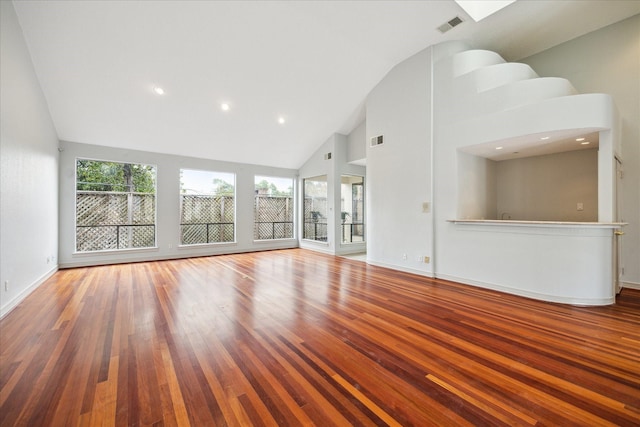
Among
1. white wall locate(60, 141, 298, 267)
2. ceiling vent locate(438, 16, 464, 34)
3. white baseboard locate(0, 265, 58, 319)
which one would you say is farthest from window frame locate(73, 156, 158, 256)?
ceiling vent locate(438, 16, 464, 34)

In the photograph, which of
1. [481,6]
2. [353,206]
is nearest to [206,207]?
[353,206]

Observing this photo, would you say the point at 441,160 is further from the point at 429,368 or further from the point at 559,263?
the point at 429,368

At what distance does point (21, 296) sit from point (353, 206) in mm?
6420

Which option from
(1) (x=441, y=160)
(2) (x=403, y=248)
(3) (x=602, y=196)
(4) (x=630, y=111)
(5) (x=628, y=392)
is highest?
(4) (x=630, y=111)

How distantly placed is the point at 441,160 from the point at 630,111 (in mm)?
2625

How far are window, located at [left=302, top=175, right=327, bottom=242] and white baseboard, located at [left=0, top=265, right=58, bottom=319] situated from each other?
5546 millimetres

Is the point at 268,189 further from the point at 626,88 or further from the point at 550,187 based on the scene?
the point at 626,88

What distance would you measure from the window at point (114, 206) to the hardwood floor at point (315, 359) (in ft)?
7.51

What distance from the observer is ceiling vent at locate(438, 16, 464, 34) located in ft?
12.6

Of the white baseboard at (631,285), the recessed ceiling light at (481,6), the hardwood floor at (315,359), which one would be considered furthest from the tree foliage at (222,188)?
the white baseboard at (631,285)

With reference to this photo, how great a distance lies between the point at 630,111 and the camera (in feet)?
12.4

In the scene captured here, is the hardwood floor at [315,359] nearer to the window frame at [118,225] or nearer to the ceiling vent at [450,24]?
the window frame at [118,225]

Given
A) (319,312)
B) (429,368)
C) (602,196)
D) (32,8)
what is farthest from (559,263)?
(32,8)

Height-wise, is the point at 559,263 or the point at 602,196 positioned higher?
the point at 602,196
